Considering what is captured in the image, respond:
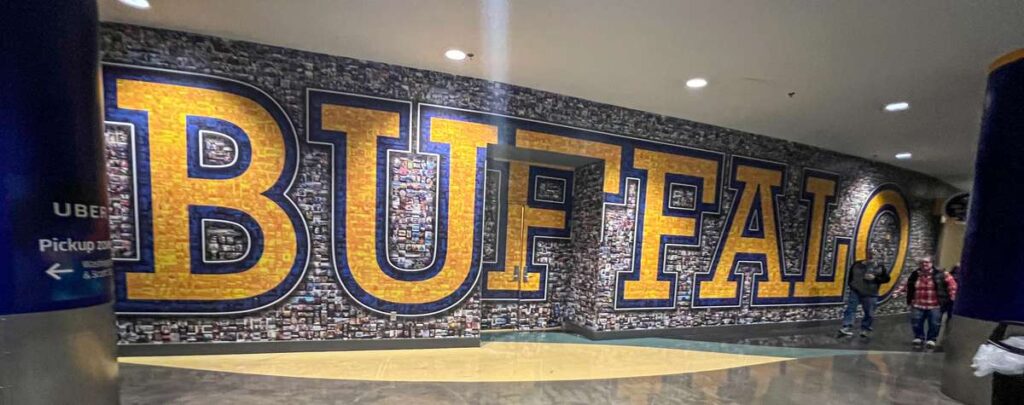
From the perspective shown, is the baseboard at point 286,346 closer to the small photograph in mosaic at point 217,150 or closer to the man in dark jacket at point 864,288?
the small photograph in mosaic at point 217,150

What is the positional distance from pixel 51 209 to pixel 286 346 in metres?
2.71

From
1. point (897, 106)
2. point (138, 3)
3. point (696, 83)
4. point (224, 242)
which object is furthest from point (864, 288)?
point (138, 3)

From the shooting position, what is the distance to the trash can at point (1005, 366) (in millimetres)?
2389

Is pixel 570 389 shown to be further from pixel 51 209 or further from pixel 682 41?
pixel 51 209

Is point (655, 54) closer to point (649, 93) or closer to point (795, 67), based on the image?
point (649, 93)

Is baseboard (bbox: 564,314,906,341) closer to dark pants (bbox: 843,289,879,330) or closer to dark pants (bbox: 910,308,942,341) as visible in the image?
dark pants (bbox: 843,289,879,330)

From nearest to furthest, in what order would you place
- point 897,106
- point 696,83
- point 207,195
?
point 207,195
point 696,83
point 897,106

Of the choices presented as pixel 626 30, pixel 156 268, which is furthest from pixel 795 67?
pixel 156 268

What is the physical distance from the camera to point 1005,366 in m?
2.39

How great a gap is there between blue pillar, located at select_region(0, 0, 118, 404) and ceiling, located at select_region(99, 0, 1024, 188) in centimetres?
158

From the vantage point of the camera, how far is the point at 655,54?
349 cm

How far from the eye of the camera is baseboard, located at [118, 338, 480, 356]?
3.60 m

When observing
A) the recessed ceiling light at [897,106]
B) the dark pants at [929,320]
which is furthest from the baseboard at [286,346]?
the dark pants at [929,320]

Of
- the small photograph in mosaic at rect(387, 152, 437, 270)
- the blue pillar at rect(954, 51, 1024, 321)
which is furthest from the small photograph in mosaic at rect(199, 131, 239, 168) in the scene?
the blue pillar at rect(954, 51, 1024, 321)
